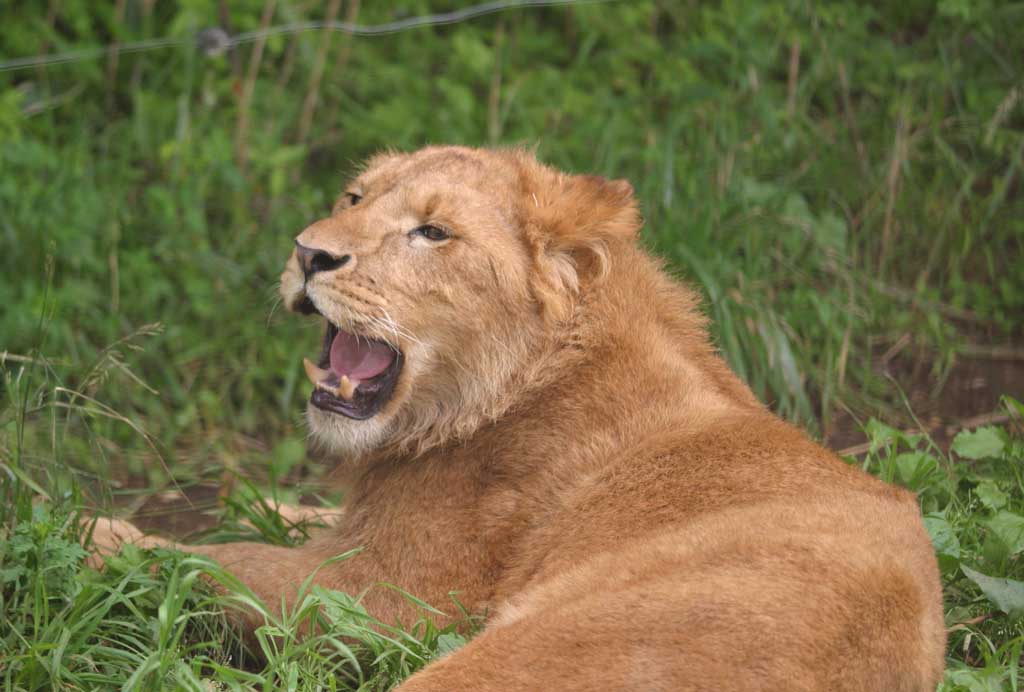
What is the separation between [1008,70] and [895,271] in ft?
3.91

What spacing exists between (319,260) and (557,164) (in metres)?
2.86

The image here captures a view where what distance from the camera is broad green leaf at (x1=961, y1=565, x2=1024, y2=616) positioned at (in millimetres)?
3850

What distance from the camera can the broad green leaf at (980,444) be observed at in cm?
467

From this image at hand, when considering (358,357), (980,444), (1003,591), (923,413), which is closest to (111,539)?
(358,357)

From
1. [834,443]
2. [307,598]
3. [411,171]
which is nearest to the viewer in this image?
[307,598]

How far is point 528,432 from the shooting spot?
3.95 meters

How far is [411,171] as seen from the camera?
4.21m

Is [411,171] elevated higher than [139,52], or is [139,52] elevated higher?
[411,171]

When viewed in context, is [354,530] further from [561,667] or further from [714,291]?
[714,291]

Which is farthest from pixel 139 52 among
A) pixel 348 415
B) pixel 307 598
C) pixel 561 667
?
pixel 561 667

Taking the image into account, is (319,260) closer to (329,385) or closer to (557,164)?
(329,385)

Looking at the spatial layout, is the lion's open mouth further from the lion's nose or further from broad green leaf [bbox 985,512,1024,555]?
broad green leaf [bbox 985,512,1024,555]

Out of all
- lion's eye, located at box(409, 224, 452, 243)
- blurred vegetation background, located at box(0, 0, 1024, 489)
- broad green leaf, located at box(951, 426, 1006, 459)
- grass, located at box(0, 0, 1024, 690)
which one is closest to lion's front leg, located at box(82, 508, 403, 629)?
grass, located at box(0, 0, 1024, 690)

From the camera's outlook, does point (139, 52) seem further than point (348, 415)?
Yes
